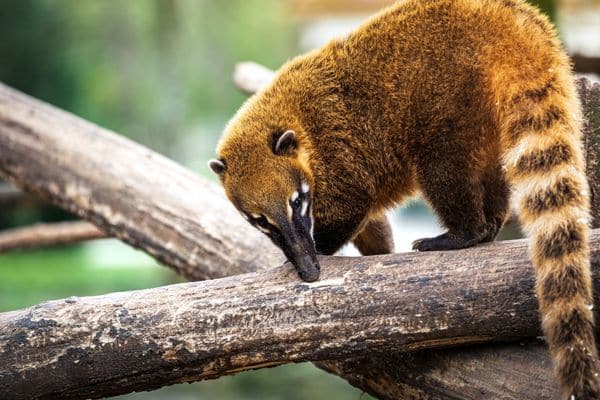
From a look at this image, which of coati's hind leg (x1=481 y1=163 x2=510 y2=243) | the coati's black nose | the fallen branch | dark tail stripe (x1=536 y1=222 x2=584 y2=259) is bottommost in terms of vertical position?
dark tail stripe (x1=536 y1=222 x2=584 y2=259)

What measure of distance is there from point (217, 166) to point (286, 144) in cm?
32

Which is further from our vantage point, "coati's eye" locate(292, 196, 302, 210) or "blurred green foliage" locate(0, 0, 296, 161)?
"blurred green foliage" locate(0, 0, 296, 161)

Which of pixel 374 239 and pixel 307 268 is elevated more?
pixel 374 239

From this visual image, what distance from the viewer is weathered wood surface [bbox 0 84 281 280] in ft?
11.6

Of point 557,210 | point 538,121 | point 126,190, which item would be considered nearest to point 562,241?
point 557,210

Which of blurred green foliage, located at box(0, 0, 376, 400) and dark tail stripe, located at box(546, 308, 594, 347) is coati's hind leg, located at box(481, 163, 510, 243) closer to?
dark tail stripe, located at box(546, 308, 594, 347)

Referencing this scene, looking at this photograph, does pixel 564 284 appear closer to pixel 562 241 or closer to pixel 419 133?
pixel 562 241

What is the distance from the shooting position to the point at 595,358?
1.93 m

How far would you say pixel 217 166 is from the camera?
9.95 feet

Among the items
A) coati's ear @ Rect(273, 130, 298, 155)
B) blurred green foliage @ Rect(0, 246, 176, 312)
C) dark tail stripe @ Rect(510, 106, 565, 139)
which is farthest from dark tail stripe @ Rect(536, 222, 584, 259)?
blurred green foliage @ Rect(0, 246, 176, 312)

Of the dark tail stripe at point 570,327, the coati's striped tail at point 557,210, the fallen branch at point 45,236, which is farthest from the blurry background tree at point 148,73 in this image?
the dark tail stripe at point 570,327

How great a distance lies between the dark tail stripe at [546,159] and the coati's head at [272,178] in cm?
77

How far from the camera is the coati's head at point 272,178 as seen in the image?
2.79 meters

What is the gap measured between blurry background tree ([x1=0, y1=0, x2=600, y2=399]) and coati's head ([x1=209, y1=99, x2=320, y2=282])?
16.7 ft
